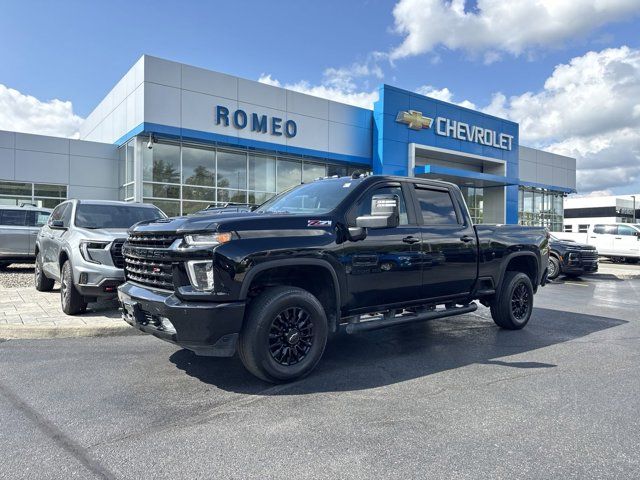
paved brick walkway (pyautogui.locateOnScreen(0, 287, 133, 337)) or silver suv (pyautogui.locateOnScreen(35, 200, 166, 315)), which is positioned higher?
silver suv (pyautogui.locateOnScreen(35, 200, 166, 315))

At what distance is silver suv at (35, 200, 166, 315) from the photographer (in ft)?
22.5

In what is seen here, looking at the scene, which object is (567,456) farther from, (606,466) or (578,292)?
(578,292)

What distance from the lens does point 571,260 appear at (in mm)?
14758

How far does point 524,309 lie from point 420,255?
271 centimetres

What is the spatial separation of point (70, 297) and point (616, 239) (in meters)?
22.1

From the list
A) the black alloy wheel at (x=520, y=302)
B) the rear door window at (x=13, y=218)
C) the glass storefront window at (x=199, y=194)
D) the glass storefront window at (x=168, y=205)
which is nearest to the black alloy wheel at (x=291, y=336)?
the black alloy wheel at (x=520, y=302)

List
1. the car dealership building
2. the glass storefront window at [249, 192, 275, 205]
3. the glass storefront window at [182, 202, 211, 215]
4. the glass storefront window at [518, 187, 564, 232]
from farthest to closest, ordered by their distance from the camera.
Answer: the glass storefront window at [518, 187, 564, 232]
the glass storefront window at [249, 192, 275, 205]
the glass storefront window at [182, 202, 211, 215]
the car dealership building

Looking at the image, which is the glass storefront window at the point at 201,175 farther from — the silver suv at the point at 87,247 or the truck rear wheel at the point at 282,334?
the truck rear wheel at the point at 282,334

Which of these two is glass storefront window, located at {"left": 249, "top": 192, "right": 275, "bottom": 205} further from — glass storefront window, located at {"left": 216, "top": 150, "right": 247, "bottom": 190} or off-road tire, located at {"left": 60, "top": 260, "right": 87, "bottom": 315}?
off-road tire, located at {"left": 60, "top": 260, "right": 87, "bottom": 315}

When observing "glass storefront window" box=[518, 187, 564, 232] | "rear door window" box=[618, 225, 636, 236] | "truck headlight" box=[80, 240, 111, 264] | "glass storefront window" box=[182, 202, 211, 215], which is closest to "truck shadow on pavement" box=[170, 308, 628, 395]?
"truck headlight" box=[80, 240, 111, 264]

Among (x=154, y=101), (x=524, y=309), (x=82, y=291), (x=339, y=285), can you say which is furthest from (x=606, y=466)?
(x=154, y=101)

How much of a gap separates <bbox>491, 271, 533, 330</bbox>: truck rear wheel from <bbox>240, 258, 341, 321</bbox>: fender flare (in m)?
3.18

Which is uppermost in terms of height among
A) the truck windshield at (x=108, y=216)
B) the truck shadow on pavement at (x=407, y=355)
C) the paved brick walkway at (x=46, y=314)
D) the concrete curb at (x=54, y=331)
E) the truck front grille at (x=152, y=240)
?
the truck windshield at (x=108, y=216)

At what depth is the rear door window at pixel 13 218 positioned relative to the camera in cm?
1328
